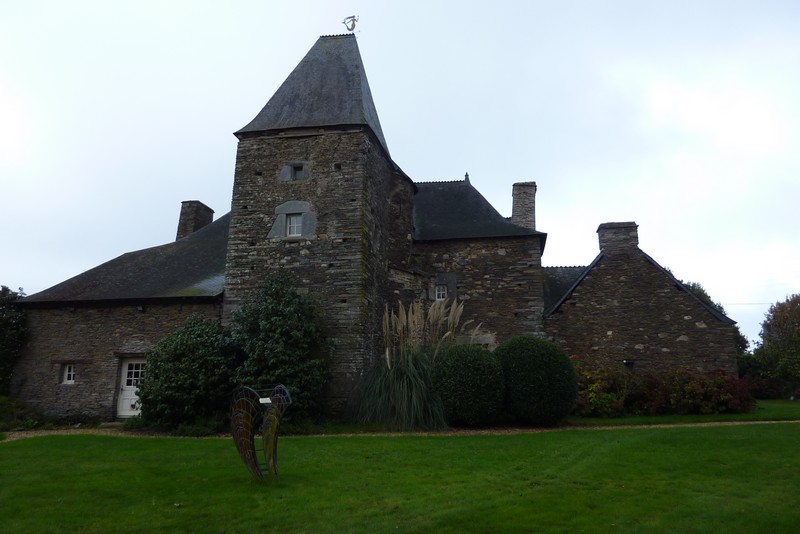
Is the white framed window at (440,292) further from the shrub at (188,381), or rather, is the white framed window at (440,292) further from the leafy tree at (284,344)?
the shrub at (188,381)

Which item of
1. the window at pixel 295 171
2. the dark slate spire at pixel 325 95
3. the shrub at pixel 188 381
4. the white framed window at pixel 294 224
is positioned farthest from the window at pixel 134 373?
the dark slate spire at pixel 325 95

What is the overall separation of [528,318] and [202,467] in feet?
34.2

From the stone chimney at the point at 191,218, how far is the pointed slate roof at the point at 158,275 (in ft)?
4.31

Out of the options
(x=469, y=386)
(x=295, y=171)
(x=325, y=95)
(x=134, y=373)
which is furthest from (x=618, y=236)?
(x=134, y=373)

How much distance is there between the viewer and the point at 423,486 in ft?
20.4

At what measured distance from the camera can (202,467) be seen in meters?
7.31

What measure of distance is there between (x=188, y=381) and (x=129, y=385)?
3776 mm

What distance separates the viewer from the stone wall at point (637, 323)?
14805mm

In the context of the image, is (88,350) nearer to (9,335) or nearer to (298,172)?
(9,335)

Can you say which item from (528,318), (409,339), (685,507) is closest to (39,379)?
(409,339)

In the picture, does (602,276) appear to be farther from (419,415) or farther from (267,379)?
(267,379)

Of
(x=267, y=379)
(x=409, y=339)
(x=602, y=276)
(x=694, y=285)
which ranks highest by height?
(x=694, y=285)

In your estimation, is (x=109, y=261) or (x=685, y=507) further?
(x=109, y=261)

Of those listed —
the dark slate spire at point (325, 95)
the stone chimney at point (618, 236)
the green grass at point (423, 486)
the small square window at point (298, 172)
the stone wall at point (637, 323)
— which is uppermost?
the dark slate spire at point (325, 95)
